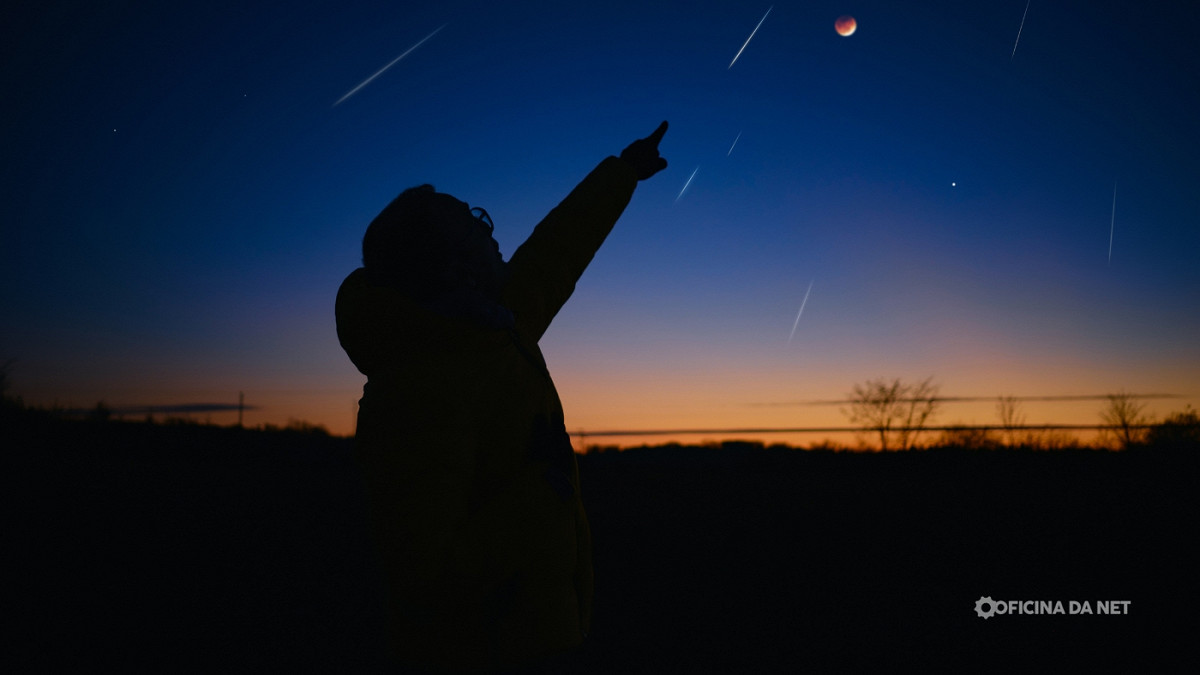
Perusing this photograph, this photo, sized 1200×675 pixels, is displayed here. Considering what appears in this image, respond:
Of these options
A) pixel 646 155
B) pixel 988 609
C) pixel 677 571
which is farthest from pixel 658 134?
pixel 988 609

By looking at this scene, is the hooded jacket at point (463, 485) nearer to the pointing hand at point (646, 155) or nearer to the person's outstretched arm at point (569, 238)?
the person's outstretched arm at point (569, 238)

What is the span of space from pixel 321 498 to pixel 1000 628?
961 centimetres

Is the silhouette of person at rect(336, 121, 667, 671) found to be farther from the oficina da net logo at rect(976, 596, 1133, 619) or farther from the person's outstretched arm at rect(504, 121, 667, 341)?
the oficina da net logo at rect(976, 596, 1133, 619)

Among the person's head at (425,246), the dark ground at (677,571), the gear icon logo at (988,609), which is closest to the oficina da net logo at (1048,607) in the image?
the gear icon logo at (988,609)

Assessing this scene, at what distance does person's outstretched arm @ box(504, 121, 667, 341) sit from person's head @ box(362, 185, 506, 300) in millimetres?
366

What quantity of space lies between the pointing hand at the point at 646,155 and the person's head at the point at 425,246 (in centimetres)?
99

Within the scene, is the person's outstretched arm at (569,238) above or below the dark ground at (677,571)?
above

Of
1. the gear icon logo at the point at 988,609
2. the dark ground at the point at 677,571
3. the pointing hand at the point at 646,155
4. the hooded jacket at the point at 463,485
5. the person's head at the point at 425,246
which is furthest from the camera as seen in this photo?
the gear icon logo at the point at 988,609

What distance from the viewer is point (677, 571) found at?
22.7ft

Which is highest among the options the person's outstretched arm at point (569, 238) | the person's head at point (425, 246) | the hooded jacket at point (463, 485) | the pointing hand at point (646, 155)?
the pointing hand at point (646, 155)

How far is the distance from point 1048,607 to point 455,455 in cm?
691

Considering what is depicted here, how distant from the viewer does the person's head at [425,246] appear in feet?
4.40

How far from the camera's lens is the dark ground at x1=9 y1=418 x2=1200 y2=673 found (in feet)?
16.1

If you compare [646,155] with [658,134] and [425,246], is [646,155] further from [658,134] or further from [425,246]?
[425,246]
